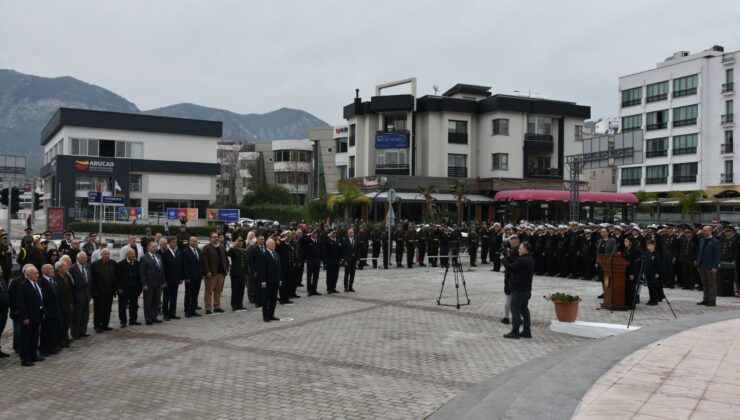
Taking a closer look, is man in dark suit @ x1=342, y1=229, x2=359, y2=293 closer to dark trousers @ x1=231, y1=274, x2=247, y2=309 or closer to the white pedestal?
dark trousers @ x1=231, y1=274, x2=247, y2=309

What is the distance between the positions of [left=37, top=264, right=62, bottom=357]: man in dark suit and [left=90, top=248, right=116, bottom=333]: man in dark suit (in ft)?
6.24

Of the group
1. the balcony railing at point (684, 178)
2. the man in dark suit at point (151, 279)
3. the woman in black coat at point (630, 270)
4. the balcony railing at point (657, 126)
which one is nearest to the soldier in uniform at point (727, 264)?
the woman in black coat at point (630, 270)

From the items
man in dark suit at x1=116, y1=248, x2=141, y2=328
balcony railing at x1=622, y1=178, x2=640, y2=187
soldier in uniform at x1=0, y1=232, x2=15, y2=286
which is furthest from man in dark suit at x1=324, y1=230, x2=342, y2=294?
balcony railing at x1=622, y1=178, x2=640, y2=187

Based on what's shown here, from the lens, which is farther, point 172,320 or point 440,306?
point 440,306

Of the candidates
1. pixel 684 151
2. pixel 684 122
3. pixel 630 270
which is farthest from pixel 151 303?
pixel 684 122

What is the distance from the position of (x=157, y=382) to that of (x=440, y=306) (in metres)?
8.23

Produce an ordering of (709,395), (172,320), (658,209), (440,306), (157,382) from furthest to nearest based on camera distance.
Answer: (658,209) → (440,306) → (172,320) → (157,382) → (709,395)

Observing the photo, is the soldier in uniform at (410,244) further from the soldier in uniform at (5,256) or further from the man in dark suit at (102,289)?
the man in dark suit at (102,289)

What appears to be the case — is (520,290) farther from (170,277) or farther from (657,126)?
(657,126)

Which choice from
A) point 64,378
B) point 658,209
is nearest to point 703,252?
point 64,378

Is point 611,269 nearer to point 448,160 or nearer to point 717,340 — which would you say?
point 717,340

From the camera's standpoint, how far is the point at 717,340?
33.3 ft

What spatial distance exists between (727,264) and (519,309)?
349 inches

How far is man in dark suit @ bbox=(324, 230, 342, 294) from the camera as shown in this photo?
17.8m
